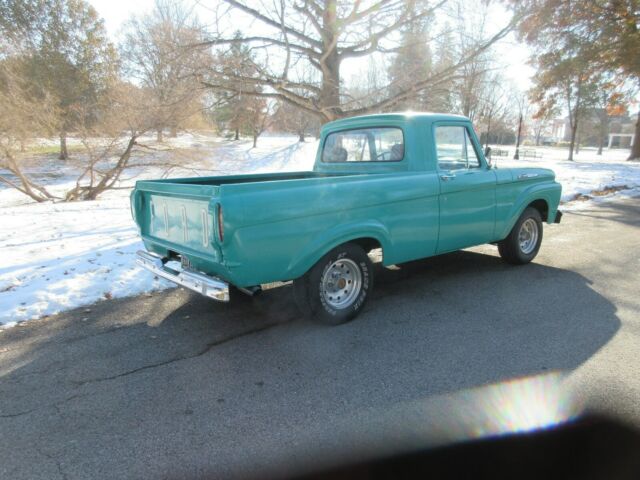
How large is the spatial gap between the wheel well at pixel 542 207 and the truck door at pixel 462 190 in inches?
46.1

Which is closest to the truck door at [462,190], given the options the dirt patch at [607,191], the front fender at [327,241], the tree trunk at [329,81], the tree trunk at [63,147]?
the front fender at [327,241]

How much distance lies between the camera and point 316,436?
2467mm

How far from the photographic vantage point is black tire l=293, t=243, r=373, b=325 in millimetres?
3785

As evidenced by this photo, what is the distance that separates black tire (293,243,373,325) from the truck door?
1077mm

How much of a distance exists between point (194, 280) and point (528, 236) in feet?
15.1

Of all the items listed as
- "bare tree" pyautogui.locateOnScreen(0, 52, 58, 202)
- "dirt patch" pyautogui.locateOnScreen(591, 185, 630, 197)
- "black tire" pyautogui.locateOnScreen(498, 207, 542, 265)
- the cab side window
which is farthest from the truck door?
"bare tree" pyautogui.locateOnScreen(0, 52, 58, 202)

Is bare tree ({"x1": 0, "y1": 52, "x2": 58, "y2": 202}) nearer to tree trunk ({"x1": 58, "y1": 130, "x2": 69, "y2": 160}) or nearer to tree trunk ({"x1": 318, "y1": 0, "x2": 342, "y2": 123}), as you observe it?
tree trunk ({"x1": 58, "y1": 130, "x2": 69, "y2": 160})

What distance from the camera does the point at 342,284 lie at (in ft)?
13.5

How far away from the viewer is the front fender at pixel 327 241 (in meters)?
3.59

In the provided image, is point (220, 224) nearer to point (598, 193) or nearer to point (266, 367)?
point (266, 367)

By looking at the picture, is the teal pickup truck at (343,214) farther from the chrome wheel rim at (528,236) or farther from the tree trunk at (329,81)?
the tree trunk at (329,81)

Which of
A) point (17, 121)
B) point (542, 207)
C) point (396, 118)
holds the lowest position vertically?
point (542, 207)

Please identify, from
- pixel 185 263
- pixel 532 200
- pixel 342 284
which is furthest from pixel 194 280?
pixel 532 200

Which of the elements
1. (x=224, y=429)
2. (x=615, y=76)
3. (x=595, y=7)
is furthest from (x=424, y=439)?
(x=615, y=76)
